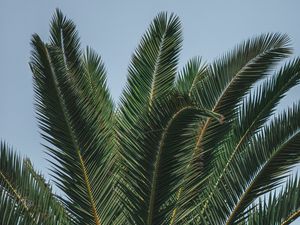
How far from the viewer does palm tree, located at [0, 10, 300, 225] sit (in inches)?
306

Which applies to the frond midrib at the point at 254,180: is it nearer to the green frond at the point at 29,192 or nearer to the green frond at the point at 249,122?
the green frond at the point at 249,122

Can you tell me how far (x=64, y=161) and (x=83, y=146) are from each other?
272mm

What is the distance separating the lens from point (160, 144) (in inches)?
298

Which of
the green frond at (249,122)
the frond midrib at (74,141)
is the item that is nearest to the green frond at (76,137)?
the frond midrib at (74,141)

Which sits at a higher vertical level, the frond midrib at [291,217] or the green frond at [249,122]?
the green frond at [249,122]

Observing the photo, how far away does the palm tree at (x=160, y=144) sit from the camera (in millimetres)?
7770

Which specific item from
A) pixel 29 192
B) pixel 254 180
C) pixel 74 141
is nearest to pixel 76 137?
pixel 74 141

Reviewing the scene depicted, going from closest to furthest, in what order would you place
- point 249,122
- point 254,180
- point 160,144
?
1. point 160,144
2. point 254,180
3. point 249,122

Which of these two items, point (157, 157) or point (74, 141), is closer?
point (157, 157)

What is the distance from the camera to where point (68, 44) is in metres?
9.64

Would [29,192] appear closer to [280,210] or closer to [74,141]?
[74,141]

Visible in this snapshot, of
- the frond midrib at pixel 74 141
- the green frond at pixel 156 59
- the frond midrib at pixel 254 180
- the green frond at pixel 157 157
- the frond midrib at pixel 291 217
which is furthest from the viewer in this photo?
the green frond at pixel 156 59

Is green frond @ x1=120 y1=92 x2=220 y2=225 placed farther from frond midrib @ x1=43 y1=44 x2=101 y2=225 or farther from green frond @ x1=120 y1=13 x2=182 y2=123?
green frond @ x1=120 y1=13 x2=182 y2=123

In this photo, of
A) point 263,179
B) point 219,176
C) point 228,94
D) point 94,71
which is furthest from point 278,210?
point 94,71
